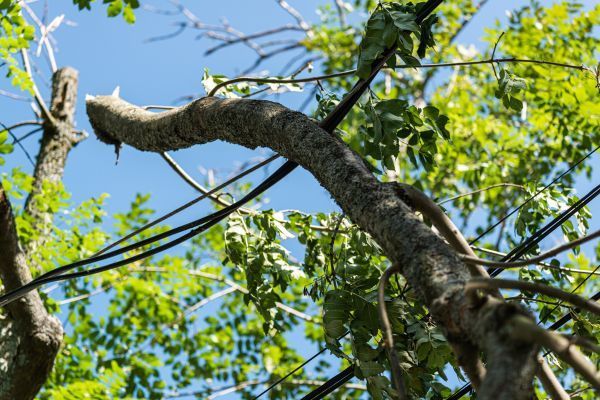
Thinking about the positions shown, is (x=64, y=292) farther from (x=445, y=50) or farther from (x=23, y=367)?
(x=445, y=50)

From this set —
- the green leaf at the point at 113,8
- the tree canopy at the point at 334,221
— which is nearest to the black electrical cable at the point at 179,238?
the tree canopy at the point at 334,221

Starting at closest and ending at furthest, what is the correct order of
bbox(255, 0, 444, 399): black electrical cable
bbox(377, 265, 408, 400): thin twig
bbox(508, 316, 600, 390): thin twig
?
bbox(508, 316, 600, 390): thin twig → bbox(377, 265, 408, 400): thin twig → bbox(255, 0, 444, 399): black electrical cable

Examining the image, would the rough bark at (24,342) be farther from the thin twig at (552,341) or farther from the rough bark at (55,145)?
the thin twig at (552,341)

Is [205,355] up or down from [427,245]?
up

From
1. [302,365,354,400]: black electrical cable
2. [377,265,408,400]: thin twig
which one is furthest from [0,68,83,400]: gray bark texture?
[377,265,408,400]: thin twig

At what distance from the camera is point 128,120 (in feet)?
10.8

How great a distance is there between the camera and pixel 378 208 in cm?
161

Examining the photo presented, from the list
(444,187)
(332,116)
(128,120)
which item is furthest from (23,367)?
(444,187)

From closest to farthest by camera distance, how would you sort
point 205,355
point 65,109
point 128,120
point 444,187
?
point 128,120, point 65,109, point 205,355, point 444,187

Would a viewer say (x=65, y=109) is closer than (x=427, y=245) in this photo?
No

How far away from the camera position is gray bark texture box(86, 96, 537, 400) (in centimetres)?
111

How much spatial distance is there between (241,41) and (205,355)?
5.03 meters

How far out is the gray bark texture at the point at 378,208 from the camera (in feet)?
3.65

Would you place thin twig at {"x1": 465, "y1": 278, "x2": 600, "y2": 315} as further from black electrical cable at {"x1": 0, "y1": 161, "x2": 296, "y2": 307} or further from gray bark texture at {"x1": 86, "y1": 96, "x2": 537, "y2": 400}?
black electrical cable at {"x1": 0, "y1": 161, "x2": 296, "y2": 307}
